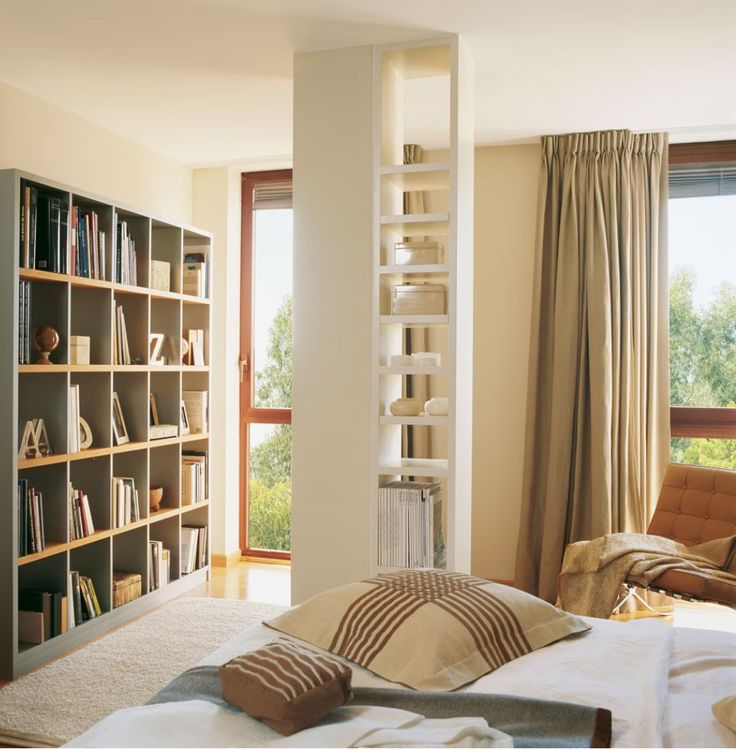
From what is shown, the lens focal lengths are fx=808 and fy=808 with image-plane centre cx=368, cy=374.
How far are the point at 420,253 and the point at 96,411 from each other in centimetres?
183

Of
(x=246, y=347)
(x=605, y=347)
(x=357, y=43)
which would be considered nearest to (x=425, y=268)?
(x=357, y=43)

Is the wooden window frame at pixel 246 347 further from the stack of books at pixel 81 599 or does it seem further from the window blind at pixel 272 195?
the stack of books at pixel 81 599

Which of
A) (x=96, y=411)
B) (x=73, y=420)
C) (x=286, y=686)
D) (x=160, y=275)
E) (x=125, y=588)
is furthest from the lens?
(x=160, y=275)

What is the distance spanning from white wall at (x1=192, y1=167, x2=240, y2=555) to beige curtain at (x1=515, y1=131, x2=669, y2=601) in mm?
1929

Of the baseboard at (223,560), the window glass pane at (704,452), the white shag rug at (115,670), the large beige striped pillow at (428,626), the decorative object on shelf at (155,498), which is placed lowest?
the white shag rug at (115,670)

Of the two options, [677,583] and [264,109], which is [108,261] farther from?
[677,583]

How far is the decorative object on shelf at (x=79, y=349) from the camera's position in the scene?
3.66m

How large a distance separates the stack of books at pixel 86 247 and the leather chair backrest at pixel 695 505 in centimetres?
290

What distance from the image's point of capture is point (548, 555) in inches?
171

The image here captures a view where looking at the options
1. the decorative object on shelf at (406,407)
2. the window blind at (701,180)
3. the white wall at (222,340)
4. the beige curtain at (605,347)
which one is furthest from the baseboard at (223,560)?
the window blind at (701,180)

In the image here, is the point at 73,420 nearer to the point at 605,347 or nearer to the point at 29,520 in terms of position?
the point at 29,520

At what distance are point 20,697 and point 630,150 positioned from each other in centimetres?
388

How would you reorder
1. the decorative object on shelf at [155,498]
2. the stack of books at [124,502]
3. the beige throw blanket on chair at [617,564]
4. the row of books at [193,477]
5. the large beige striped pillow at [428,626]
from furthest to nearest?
the row of books at [193,477] → the decorative object on shelf at [155,498] → the stack of books at [124,502] → the beige throw blanket on chair at [617,564] → the large beige striped pillow at [428,626]

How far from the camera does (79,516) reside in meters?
3.70
